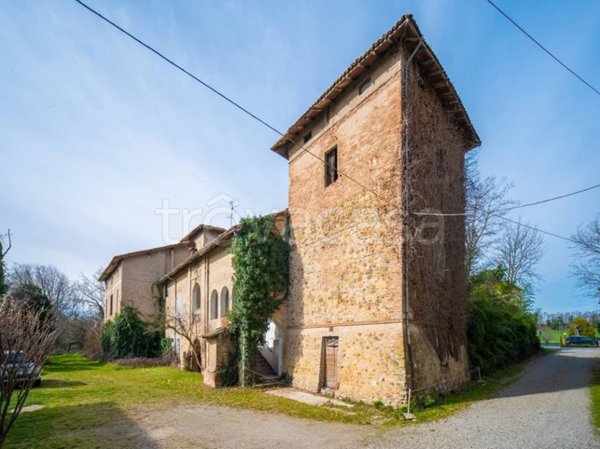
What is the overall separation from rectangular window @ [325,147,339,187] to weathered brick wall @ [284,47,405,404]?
0.24 metres

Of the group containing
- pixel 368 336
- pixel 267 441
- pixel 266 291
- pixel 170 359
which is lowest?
pixel 170 359

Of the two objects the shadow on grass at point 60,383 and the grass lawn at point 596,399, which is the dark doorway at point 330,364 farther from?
the shadow on grass at point 60,383

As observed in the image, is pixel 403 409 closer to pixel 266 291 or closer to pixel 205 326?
pixel 266 291

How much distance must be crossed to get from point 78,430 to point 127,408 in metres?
2.33

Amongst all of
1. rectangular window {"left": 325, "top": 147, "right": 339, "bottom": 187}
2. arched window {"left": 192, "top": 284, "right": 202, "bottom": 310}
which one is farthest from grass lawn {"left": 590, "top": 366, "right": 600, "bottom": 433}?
arched window {"left": 192, "top": 284, "right": 202, "bottom": 310}

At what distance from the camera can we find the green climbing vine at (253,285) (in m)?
14.1

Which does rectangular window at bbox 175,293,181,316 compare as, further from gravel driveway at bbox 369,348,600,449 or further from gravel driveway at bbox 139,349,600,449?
gravel driveway at bbox 369,348,600,449

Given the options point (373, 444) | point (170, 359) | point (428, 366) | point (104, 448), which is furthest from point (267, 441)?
point (170, 359)

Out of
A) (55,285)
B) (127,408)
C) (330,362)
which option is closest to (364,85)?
(330,362)

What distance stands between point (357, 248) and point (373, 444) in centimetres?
566

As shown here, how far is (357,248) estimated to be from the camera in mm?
11648

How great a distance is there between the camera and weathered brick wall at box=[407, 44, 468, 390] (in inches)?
412

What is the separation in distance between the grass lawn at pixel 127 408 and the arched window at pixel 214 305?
3162 millimetres

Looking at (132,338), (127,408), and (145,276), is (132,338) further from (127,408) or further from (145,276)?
(127,408)
